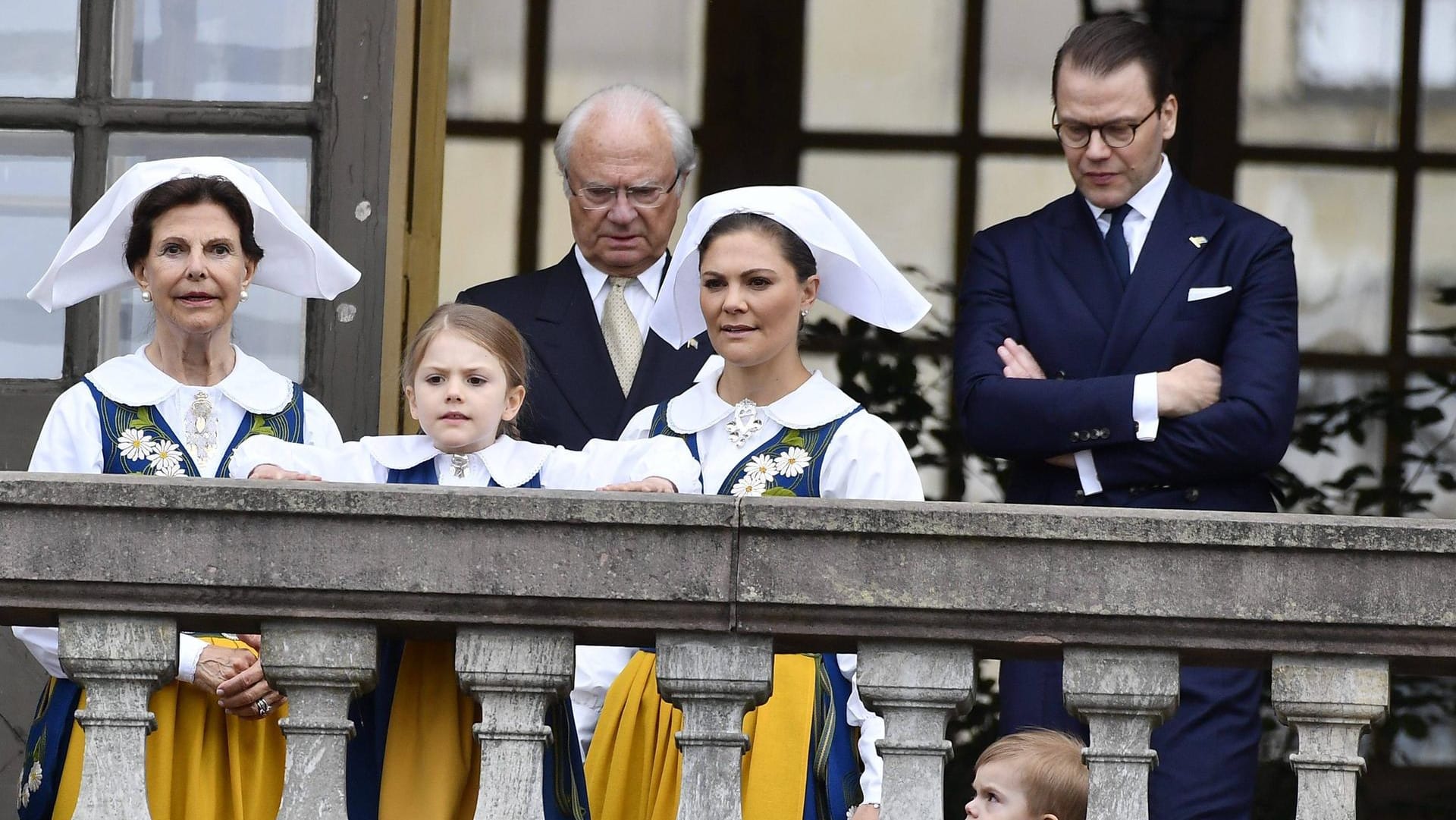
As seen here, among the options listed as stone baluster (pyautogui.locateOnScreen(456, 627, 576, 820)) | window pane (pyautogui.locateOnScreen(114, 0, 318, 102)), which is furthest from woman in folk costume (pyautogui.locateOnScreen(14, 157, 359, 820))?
window pane (pyautogui.locateOnScreen(114, 0, 318, 102))

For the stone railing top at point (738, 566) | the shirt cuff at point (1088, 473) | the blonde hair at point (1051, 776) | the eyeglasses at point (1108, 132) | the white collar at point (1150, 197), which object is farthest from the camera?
the white collar at point (1150, 197)

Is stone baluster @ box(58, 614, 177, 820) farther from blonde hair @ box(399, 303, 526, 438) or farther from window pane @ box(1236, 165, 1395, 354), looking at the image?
window pane @ box(1236, 165, 1395, 354)

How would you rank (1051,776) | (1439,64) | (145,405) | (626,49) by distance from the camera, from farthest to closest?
(626,49), (1439,64), (145,405), (1051,776)

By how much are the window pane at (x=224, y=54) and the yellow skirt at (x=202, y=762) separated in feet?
5.11

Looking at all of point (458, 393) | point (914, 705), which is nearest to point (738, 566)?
point (914, 705)

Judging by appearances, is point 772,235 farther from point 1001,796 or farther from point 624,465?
point 1001,796

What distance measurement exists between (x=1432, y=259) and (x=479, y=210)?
2.97m

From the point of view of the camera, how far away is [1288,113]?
6.86 metres

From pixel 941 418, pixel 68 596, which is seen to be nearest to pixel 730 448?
pixel 68 596

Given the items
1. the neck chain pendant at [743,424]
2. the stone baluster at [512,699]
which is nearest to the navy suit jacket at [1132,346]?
the neck chain pendant at [743,424]

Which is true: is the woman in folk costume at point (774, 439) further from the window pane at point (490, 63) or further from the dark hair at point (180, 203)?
the window pane at point (490, 63)

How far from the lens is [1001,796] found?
118 inches

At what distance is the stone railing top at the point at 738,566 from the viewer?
2.55m

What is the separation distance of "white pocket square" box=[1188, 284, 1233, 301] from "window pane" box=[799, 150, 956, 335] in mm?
3256
